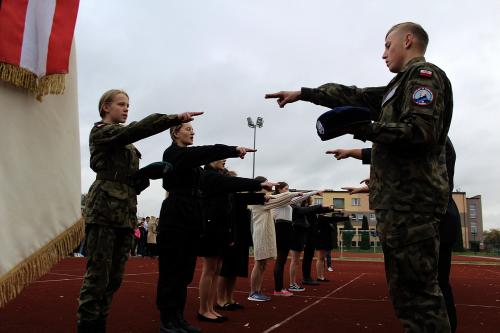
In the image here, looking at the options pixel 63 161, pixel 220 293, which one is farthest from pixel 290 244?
pixel 63 161

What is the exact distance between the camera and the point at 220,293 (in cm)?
590

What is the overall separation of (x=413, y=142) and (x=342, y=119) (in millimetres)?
359

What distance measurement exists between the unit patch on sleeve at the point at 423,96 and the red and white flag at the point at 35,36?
194 cm

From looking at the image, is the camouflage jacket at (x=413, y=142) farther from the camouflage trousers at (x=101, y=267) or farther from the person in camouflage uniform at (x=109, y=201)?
the camouflage trousers at (x=101, y=267)

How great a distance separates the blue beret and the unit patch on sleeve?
0.25 meters

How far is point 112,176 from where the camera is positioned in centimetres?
335

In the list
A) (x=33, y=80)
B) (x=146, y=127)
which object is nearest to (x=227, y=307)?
(x=146, y=127)

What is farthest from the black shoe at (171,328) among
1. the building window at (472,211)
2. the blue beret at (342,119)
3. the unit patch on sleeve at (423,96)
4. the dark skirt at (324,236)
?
the building window at (472,211)

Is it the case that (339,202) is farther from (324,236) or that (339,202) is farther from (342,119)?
(342,119)

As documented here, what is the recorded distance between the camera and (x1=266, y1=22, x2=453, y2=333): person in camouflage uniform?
2.17 m

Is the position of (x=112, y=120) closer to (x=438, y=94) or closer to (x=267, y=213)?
(x=438, y=94)

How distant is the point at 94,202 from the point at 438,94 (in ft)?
7.87

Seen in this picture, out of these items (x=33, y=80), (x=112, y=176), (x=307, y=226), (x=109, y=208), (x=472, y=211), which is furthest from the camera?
(x=472, y=211)

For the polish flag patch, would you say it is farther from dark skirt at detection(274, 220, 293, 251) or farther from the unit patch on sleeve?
dark skirt at detection(274, 220, 293, 251)
